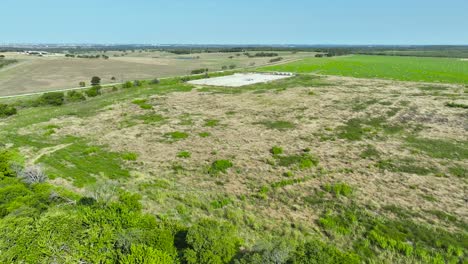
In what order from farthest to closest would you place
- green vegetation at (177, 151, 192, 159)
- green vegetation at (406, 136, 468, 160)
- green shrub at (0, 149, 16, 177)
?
green vegetation at (177, 151, 192, 159) < green vegetation at (406, 136, 468, 160) < green shrub at (0, 149, 16, 177)

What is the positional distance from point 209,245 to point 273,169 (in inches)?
527

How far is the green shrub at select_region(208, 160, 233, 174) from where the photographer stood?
2635 cm

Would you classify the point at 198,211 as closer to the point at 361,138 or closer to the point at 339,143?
the point at 339,143

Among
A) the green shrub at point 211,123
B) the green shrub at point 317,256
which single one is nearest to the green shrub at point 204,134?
the green shrub at point 211,123

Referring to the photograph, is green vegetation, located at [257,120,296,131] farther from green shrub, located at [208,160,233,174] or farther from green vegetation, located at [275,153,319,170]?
green shrub, located at [208,160,233,174]

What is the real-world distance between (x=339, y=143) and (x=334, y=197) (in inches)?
486

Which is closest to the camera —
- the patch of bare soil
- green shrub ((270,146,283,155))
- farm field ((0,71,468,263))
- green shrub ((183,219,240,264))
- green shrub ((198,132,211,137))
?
green shrub ((183,219,240,264))

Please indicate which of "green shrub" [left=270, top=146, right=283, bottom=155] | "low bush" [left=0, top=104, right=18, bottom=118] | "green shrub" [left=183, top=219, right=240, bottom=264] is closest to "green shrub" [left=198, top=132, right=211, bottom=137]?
"green shrub" [left=270, top=146, right=283, bottom=155]

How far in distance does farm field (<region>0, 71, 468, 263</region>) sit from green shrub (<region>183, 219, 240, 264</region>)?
16.8 inches

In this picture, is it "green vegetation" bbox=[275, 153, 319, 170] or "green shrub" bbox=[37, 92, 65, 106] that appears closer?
"green vegetation" bbox=[275, 153, 319, 170]

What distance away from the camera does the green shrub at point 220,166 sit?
86.4 ft

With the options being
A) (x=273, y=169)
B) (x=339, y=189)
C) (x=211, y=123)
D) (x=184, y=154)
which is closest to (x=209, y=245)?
(x=339, y=189)

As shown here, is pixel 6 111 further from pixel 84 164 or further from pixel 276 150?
pixel 276 150

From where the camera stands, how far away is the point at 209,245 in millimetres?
14461
